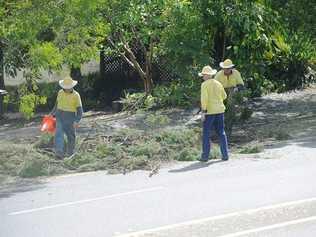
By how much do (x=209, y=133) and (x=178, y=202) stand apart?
11.4ft

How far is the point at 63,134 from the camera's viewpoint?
12875mm

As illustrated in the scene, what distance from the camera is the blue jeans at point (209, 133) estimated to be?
12.2 metres

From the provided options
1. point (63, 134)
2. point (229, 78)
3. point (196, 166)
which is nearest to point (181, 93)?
point (229, 78)

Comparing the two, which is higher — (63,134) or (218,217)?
(63,134)

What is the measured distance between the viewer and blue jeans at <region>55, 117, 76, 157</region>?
12.7 m

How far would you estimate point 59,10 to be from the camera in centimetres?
1256

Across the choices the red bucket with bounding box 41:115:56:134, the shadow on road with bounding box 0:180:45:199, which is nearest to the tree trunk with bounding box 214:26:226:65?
the red bucket with bounding box 41:115:56:134

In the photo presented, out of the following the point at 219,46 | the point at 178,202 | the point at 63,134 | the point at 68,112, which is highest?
the point at 219,46

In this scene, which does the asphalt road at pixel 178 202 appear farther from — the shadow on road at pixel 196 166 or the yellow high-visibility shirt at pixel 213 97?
the yellow high-visibility shirt at pixel 213 97

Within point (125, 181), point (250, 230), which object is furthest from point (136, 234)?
point (125, 181)

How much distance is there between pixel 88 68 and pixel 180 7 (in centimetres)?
718

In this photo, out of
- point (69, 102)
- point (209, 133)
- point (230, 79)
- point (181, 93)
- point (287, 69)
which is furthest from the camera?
point (287, 69)

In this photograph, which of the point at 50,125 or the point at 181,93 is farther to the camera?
the point at 181,93

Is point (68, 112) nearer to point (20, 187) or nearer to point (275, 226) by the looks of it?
point (20, 187)
